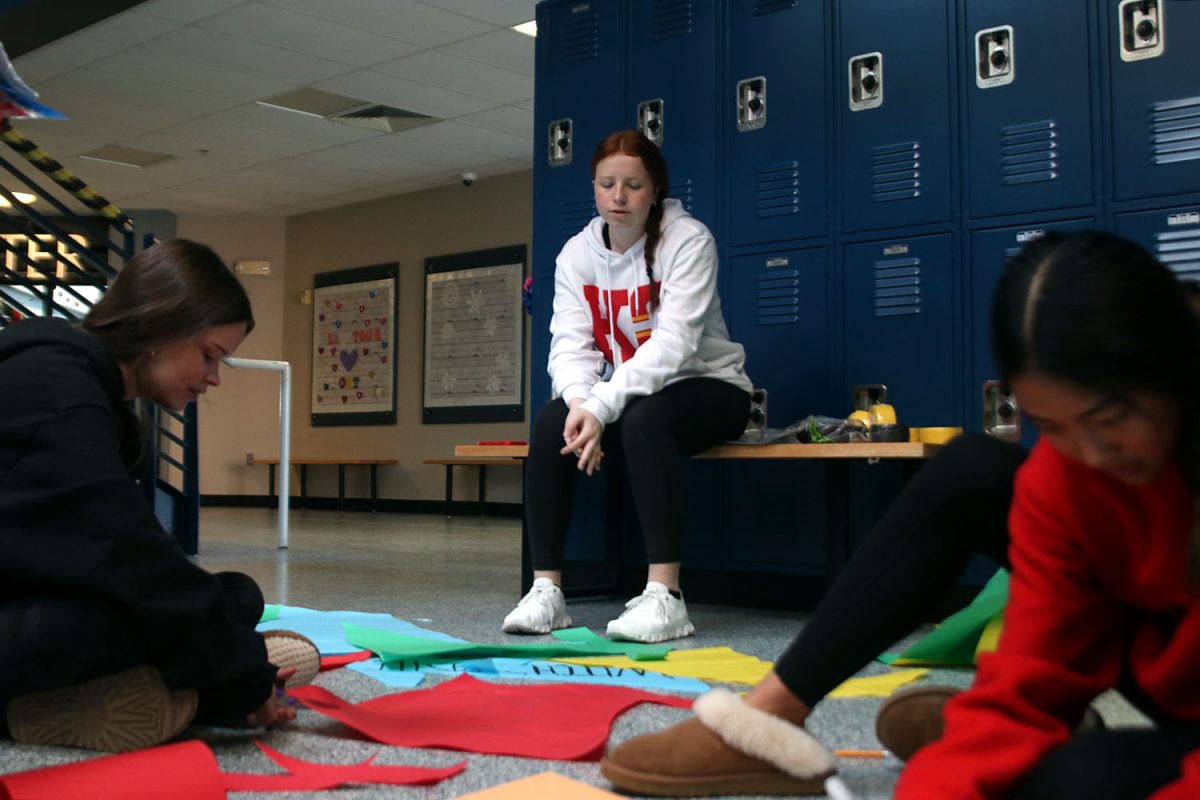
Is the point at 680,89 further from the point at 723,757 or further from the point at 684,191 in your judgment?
the point at 723,757

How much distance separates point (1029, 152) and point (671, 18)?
113 centimetres

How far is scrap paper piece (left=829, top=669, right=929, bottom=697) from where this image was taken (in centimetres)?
176

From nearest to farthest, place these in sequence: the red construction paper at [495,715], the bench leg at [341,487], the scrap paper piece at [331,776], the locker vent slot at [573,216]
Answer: the scrap paper piece at [331,776], the red construction paper at [495,715], the locker vent slot at [573,216], the bench leg at [341,487]

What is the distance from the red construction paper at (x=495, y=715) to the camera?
4.50ft

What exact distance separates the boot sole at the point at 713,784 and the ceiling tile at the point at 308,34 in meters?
5.19

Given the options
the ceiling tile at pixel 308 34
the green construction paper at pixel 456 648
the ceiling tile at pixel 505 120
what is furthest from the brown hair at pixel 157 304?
the ceiling tile at pixel 505 120

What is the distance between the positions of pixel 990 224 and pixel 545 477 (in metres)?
1.24

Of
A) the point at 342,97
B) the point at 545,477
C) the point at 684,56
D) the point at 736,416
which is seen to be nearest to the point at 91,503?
the point at 545,477

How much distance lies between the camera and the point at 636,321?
2758 mm

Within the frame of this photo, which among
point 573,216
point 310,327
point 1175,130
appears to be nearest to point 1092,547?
point 1175,130

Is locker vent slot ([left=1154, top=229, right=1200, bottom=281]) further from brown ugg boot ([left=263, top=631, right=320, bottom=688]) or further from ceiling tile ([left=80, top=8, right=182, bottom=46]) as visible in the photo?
ceiling tile ([left=80, top=8, right=182, bottom=46])

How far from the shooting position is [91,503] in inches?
48.4

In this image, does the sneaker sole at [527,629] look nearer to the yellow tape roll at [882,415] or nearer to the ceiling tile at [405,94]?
the yellow tape roll at [882,415]

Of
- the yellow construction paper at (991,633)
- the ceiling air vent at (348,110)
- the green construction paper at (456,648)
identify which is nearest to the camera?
the yellow construction paper at (991,633)
